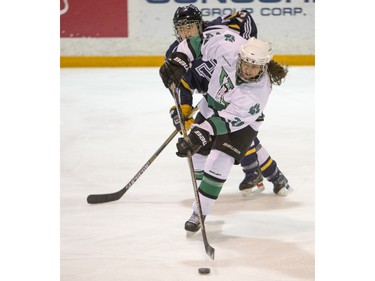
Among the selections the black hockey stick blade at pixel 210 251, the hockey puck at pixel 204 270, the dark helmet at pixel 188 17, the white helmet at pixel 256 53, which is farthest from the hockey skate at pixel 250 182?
the hockey puck at pixel 204 270

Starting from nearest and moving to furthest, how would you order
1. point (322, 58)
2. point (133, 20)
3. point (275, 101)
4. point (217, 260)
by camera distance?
point (322, 58) < point (217, 260) < point (275, 101) < point (133, 20)

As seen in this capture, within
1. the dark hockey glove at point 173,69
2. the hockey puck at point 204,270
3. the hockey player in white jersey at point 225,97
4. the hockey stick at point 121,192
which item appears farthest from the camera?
the hockey stick at point 121,192

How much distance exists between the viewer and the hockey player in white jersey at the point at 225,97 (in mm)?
2975

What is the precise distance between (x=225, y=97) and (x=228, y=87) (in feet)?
0.13

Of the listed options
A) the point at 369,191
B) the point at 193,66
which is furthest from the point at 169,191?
the point at 369,191

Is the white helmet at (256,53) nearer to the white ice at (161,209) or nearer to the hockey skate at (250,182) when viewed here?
the white ice at (161,209)

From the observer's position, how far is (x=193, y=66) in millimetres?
3580

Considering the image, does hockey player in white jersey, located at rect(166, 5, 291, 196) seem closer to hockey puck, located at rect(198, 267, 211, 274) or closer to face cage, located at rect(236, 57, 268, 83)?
face cage, located at rect(236, 57, 268, 83)

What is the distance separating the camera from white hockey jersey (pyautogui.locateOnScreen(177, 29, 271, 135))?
9.79ft
